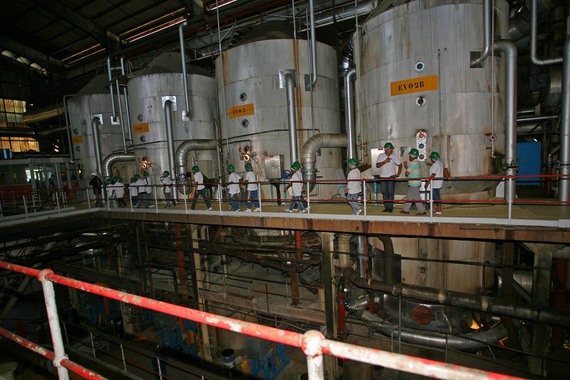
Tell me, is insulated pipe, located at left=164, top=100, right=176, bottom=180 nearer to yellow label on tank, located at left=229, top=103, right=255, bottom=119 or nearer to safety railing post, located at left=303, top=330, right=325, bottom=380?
yellow label on tank, located at left=229, top=103, right=255, bottom=119

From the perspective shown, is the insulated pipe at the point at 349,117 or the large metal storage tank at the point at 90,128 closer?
the insulated pipe at the point at 349,117

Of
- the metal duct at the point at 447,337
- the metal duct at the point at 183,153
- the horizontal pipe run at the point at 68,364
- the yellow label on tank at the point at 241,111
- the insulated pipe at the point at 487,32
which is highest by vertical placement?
the insulated pipe at the point at 487,32

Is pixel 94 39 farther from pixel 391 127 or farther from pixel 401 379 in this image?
pixel 401 379

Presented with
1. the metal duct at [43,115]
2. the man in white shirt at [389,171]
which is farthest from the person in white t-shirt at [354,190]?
the metal duct at [43,115]

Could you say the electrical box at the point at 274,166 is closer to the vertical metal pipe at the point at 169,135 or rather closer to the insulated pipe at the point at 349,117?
the insulated pipe at the point at 349,117

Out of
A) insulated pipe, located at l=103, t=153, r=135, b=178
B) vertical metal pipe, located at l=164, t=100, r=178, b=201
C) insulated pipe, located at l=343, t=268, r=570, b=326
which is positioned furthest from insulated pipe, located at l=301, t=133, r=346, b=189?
insulated pipe, located at l=103, t=153, r=135, b=178

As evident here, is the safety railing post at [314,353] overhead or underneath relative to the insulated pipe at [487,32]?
underneath

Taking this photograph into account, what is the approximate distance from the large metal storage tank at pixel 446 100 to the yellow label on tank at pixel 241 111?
582 cm

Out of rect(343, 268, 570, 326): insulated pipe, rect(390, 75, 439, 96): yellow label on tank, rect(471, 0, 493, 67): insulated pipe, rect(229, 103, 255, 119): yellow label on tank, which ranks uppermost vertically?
rect(471, 0, 493, 67): insulated pipe

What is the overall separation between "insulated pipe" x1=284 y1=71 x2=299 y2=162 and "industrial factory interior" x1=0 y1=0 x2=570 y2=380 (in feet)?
0.30

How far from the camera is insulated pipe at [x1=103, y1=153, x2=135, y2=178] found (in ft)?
60.1

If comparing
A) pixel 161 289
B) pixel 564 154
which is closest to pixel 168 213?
pixel 161 289

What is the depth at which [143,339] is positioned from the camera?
593 inches

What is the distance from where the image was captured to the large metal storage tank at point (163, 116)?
16359 mm
